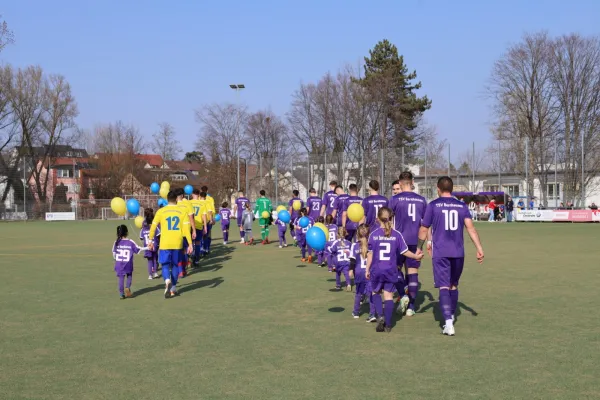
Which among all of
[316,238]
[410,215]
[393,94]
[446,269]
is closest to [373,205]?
[316,238]

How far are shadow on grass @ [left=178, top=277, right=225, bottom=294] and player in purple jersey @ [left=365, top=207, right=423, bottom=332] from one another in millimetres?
4933

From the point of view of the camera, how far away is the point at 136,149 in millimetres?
73750

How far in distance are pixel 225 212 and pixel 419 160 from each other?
25.4m

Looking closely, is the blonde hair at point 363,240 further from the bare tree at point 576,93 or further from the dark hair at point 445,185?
the bare tree at point 576,93

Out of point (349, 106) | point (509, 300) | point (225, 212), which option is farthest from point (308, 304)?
point (349, 106)

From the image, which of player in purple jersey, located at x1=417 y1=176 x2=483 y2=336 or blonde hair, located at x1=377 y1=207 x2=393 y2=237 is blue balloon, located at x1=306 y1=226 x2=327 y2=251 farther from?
player in purple jersey, located at x1=417 y1=176 x2=483 y2=336

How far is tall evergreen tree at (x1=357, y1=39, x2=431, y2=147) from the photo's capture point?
5431 centimetres

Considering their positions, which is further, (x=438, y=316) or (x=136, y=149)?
(x=136, y=149)

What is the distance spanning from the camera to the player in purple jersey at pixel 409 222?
336 inches

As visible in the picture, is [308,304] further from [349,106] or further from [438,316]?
[349,106]

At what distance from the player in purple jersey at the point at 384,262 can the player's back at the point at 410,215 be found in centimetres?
111

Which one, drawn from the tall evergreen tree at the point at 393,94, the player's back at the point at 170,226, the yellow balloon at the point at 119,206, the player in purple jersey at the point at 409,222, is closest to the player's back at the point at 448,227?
the player in purple jersey at the point at 409,222

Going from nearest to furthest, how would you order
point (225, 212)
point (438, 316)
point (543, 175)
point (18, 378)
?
point (18, 378) → point (438, 316) → point (225, 212) → point (543, 175)

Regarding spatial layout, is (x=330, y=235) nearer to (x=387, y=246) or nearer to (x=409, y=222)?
(x=409, y=222)
